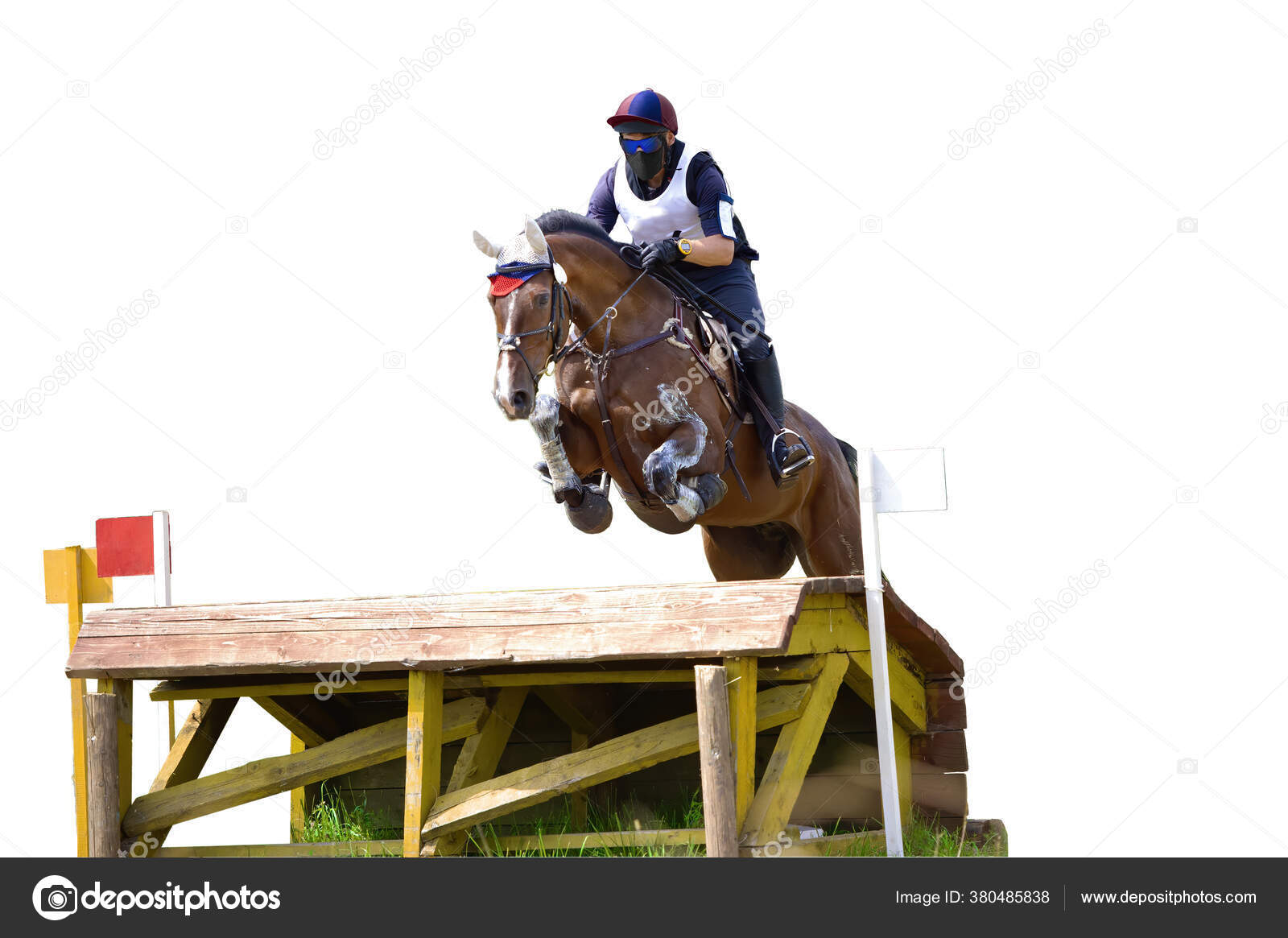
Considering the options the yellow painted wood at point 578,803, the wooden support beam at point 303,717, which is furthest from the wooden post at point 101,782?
the yellow painted wood at point 578,803

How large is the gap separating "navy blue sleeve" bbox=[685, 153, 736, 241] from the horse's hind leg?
139cm

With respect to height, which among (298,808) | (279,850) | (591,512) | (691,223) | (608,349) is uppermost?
(691,223)

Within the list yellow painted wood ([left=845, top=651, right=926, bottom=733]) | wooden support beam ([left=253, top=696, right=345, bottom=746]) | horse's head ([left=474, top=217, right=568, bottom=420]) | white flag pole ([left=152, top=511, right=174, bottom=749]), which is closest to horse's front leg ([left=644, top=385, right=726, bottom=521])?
horse's head ([left=474, top=217, right=568, bottom=420])

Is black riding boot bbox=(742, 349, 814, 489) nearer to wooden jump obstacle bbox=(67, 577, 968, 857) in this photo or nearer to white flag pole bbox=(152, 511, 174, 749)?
wooden jump obstacle bbox=(67, 577, 968, 857)

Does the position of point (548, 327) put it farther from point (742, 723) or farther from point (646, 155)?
Answer: point (742, 723)

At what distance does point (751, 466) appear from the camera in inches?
213

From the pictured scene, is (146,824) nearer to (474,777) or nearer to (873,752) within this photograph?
(474,777)

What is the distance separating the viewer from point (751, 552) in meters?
6.09

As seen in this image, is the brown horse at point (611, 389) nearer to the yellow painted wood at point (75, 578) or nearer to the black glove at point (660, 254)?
the black glove at point (660, 254)

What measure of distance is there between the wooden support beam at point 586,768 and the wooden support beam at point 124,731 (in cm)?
122

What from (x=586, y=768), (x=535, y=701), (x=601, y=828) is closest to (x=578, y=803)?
(x=601, y=828)

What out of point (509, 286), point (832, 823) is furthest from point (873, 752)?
point (509, 286)

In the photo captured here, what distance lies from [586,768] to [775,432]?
65.4 inches
